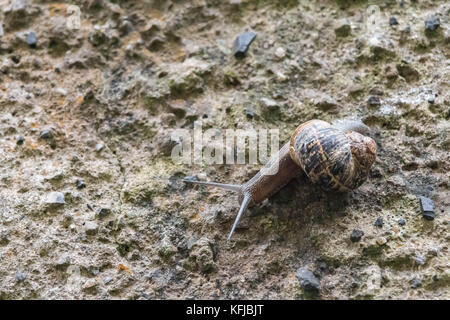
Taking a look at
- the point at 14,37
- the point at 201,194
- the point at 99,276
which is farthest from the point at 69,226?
the point at 14,37

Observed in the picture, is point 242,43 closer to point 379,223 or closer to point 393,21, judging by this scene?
point 393,21

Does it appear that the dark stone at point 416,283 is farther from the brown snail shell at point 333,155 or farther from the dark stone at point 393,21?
the dark stone at point 393,21

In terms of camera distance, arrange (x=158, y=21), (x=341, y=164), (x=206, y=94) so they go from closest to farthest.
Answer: (x=341, y=164) < (x=206, y=94) < (x=158, y=21)

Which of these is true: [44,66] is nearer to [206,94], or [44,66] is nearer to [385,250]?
[206,94]

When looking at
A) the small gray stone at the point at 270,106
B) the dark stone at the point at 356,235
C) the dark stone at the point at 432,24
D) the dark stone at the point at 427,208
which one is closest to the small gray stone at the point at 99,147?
the small gray stone at the point at 270,106

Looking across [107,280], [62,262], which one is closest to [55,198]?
[62,262]

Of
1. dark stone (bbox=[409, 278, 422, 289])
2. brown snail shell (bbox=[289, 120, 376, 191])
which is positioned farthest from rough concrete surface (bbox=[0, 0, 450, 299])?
brown snail shell (bbox=[289, 120, 376, 191])
